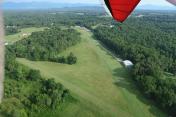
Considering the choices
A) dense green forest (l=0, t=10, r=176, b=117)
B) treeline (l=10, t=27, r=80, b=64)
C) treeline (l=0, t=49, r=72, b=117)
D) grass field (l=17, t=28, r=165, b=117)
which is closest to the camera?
treeline (l=0, t=49, r=72, b=117)

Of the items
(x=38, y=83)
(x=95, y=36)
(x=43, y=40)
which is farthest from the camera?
(x=95, y=36)

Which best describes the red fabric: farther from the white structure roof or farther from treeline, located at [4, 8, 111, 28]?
treeline, located at [4, 8, 111, 28]

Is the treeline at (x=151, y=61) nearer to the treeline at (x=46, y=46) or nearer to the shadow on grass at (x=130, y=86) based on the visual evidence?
the shadow on grass at (x=130, y=86)

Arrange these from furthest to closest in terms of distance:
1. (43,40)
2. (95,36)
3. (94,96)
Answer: (95,36), (43,40), (94,96)

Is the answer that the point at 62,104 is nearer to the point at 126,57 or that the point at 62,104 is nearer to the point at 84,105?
the point at 84,105

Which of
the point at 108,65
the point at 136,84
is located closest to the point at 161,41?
the point at 108,65

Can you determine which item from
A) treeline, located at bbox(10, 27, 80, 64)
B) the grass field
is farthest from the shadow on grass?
treeline, located at bbox(10, 27, 80, 64)

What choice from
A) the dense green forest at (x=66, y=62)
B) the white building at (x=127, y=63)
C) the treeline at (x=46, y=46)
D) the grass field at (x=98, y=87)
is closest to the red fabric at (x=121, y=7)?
the dense green forest at (x=66, y=62)

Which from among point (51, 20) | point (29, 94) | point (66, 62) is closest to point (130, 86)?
point (29, 94)
